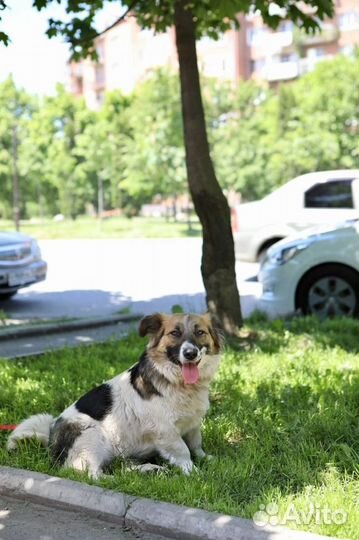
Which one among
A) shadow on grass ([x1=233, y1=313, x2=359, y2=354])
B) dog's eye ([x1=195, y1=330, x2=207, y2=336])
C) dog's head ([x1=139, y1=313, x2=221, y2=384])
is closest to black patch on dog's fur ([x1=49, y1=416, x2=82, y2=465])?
dog's head ([x1=139, y1=313, x2=221, y2=384])

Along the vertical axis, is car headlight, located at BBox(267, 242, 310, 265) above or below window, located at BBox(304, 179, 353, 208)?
below

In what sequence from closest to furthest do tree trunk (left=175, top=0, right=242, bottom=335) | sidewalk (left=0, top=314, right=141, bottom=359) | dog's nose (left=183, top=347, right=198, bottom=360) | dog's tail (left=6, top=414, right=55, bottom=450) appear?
1. dog's nose (left=183, top=347, right=198, bottom=360)
2. dog's tail (left=6, top=414, right=55, bottom=450)
3. tree trunk (left=175, top=0, right=242, bottom=335)
4. sidewalk (left=0, top=314, right=141, bottom=359)

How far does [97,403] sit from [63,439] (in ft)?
0.98

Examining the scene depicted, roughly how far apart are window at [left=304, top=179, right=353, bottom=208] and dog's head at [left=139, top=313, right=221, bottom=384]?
9.28m

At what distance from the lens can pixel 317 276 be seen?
8773mm

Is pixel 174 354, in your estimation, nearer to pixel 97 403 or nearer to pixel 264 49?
pixel 97 403

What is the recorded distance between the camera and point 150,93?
36.0m

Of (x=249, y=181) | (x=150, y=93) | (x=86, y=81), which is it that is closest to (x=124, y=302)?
(x=150, y=93)

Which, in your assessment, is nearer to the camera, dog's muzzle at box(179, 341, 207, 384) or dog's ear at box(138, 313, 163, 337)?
dog's muzzle at box(179, 341, 207, 384)

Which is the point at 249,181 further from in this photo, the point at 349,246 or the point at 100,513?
the point at 100,513

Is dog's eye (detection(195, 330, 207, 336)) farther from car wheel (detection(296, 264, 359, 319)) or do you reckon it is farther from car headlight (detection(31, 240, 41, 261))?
car headlight (detection(31, 240, 41, 261))

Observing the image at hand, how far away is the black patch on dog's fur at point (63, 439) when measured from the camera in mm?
4070

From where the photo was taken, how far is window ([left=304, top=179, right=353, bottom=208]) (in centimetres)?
1287

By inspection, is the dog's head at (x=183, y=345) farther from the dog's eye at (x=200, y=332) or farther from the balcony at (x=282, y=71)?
the balcony at (x=282, y=71)
